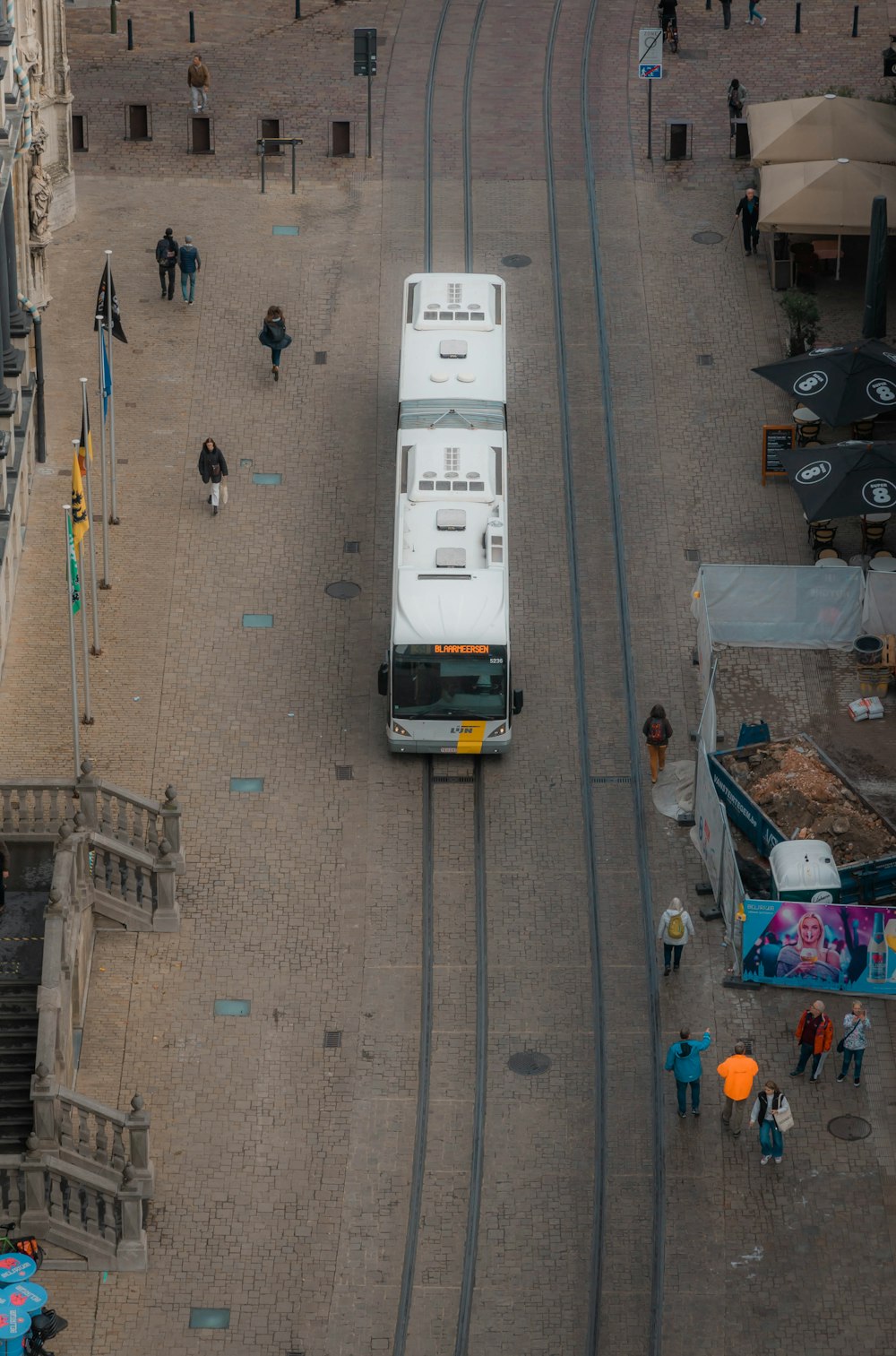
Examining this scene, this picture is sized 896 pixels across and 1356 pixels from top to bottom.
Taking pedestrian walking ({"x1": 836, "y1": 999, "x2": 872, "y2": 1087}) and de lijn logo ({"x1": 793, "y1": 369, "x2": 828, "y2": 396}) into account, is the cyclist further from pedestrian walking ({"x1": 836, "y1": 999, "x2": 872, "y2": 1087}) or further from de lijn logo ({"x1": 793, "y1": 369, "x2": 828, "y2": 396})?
pedestrian walking ({"x1": 836, "y1": 999, "x2": 872, "y2": 1087})

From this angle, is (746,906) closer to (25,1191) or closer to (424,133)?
(25,1191)

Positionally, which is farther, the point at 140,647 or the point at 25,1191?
the point at 140,647

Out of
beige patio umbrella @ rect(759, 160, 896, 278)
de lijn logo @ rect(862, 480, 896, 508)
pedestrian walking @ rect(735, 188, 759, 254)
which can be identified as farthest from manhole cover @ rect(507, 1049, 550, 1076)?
pedestrian walking @ rect(735, 188, 759, 254)

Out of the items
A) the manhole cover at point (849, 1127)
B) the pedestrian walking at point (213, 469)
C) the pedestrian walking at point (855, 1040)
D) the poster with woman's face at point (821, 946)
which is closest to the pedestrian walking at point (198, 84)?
the pedestrian walking at point (213, 469)

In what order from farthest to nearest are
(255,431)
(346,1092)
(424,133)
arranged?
(424,133), (255,431), (346,1092)

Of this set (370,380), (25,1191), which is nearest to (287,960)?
(25,1191)

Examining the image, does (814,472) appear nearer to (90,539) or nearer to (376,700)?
(376,700)
